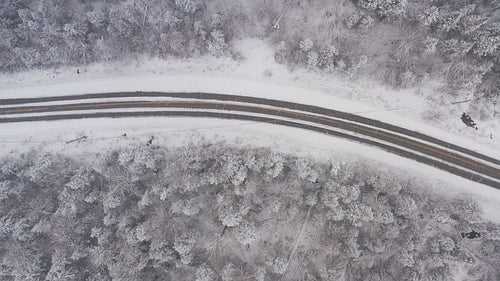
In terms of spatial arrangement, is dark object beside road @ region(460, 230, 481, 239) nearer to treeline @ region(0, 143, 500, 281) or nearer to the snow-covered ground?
treeline @ region(0, 143, 500, 281)

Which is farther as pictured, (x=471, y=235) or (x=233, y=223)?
(x=471, y=235)

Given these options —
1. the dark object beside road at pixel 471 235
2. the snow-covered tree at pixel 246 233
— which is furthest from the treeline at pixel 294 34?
the snow-covered tree at pixel 246 233

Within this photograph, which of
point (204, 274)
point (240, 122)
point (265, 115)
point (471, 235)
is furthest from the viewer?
point (240, 122)

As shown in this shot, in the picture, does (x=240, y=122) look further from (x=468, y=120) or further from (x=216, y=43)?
(x=468, y=120)

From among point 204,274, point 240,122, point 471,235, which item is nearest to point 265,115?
point 240,122

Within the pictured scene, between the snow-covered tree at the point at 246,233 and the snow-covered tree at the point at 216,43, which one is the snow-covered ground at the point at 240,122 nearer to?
the snow-covered tree at the point at 216,43

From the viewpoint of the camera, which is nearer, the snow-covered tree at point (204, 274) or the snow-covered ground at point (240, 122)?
the snow-covered tree at point (204, 274)

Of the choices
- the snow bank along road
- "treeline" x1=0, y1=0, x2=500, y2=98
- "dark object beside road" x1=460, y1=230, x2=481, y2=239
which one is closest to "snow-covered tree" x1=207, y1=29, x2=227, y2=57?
"treeline" x1=0, y1=0, x2=500, y2=98
